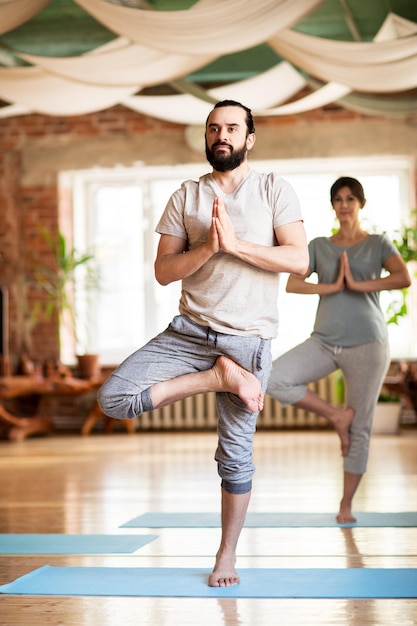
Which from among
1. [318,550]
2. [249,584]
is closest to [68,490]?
[318,550]

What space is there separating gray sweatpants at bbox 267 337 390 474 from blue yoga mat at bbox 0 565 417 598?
92cm

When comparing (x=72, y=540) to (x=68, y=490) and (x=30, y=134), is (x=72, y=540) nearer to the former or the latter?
(x=68, y=490)

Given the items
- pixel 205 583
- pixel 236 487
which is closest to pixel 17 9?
pixel 236 487

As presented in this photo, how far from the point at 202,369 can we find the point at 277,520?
4.16 feet

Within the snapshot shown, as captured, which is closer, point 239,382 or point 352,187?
point 239,382

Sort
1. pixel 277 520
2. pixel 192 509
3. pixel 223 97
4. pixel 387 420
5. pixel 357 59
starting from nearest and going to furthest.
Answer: pixel 277 520 < pixel 192 509 < pixel 357 59 < pixel 223 97 < pixel 387 420

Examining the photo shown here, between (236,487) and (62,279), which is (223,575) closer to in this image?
(236,487)

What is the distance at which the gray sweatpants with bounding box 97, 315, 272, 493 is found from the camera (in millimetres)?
2744

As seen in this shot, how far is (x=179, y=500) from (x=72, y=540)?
114cm

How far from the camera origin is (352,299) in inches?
149

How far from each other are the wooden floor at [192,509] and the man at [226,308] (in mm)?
372

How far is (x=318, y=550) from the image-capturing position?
3.22m

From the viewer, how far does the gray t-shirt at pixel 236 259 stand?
2734 millimetres

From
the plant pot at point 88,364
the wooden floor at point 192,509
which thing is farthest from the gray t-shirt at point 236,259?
the plant pot at point 88,364
